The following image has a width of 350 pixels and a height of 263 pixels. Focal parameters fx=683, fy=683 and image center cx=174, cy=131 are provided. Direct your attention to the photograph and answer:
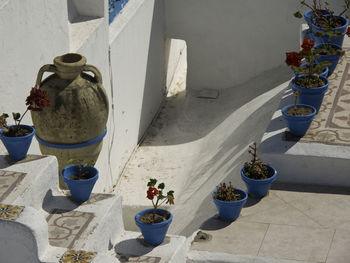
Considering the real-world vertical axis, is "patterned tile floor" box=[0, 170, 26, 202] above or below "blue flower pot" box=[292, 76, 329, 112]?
above

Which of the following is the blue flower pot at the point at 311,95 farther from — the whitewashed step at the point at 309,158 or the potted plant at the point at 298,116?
the whitewashed step at the point at 309,158

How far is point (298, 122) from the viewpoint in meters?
7.96

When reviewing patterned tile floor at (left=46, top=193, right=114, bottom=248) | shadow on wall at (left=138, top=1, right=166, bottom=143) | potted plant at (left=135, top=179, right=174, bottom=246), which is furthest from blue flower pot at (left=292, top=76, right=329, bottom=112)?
shadow on wall at (left=138, top=1, right=166, bottom=143)

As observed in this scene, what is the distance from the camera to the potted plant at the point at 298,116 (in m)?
7.92

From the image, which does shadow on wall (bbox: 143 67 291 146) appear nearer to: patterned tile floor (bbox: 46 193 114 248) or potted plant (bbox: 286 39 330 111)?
potted plant (bbox: 286 39 330 111)

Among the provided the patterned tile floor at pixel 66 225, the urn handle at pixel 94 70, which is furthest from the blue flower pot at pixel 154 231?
the urn handle at pixel 94 70

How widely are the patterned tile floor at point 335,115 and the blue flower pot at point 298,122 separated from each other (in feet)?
0.36

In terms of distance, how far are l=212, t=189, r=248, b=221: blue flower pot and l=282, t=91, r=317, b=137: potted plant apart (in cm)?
128

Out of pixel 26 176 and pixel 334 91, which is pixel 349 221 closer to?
pixel 334 91

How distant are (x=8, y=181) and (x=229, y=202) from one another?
2.28 meters

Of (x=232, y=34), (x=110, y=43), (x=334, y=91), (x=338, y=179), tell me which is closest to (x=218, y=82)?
(x=232, y=34)

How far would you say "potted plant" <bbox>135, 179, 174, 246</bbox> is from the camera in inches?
248

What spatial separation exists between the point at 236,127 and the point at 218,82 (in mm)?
2910

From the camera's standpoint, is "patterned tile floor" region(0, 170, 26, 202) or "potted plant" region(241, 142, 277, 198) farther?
"potted plant" region(241, 142, 277, 198)
